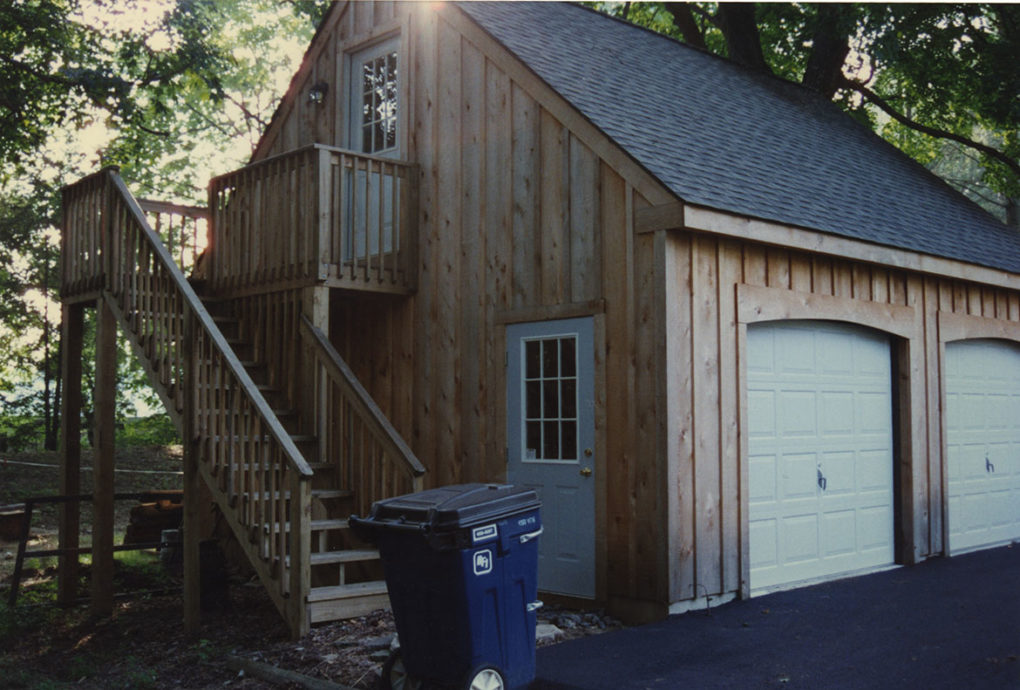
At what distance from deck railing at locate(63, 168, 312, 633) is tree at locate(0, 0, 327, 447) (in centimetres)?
437

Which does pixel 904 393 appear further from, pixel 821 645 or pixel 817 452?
pixel 821 645

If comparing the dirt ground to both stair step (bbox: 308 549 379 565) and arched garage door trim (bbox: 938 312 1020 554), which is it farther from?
arched garage door trim (bbox: 938 312 1020 554)

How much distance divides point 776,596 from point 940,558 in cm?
298

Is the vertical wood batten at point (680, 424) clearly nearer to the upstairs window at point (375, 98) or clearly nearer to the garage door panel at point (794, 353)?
the garage door panel at point (794, 353)

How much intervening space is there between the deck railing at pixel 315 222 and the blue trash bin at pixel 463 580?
376 cm

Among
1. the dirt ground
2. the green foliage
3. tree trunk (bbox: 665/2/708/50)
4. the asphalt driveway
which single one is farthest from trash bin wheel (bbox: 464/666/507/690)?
the green foliage

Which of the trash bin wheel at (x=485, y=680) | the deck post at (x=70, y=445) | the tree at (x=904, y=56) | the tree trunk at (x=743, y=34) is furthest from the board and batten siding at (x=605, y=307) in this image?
the tree trunk at (x=743, y=34)

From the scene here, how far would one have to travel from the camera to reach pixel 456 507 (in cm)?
480

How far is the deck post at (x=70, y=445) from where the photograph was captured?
30.2ft

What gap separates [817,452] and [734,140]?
3.05 m

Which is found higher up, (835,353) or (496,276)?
(496,276)

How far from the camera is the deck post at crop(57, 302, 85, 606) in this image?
9195 millimetres

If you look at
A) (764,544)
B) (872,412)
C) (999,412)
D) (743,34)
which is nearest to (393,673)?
(764,544)

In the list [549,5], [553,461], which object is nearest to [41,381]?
[549,5]
